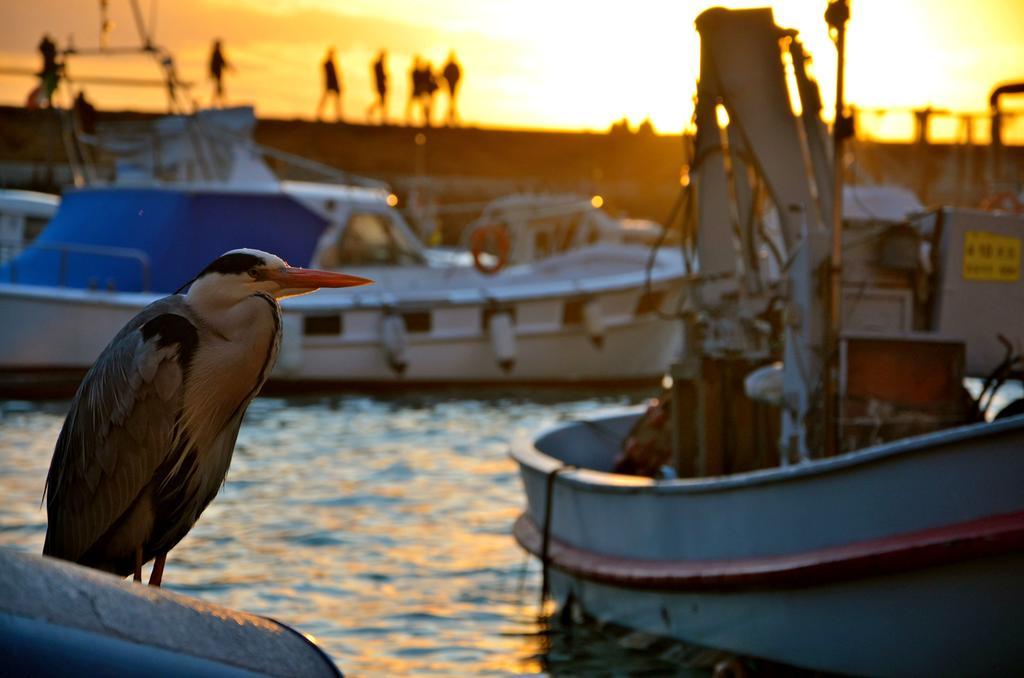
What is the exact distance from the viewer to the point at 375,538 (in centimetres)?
1186

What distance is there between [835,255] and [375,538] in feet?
17.5

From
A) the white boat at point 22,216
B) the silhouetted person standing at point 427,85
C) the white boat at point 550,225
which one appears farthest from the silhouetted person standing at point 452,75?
the white boat at point 22,216

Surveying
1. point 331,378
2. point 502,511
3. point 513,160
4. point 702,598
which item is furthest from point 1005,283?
point 513,160

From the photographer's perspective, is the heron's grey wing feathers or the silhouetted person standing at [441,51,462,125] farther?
the silhouetted person standing at [441,51,462,125]

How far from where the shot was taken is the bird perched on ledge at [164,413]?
3.61 meters

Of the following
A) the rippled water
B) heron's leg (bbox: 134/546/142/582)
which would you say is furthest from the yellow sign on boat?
heron's leg (bbox: 134/546/142/582)

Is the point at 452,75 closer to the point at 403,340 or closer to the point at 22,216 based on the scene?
the point at 22,216

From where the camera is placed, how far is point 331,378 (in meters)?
20.1

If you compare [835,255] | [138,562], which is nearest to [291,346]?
[835,255]

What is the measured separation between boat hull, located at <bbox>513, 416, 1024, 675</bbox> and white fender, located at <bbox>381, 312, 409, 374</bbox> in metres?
11.4

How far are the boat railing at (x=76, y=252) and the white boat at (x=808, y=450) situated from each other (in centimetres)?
1052

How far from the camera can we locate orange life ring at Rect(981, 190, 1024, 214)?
1441 cm

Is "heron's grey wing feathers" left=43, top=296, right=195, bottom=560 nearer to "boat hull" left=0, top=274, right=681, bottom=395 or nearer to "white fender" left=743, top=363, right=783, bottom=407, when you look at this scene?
"white fender" left=743, top=363, right=783, bottom=407

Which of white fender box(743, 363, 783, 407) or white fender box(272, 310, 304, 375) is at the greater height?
white fender box(743, 363, 783, 407)
